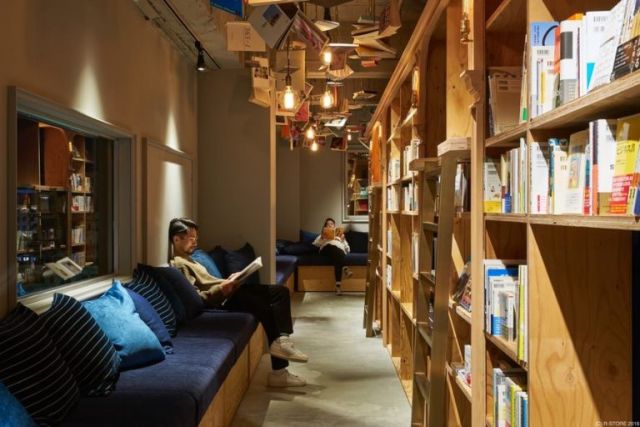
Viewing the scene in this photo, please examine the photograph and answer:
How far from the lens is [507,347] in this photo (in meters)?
1.98

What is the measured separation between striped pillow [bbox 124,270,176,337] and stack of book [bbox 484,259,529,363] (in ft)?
7.31

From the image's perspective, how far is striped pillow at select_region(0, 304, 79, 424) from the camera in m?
2.12

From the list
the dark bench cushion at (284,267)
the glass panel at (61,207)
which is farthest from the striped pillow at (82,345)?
the dark bench cushion at (284,267)

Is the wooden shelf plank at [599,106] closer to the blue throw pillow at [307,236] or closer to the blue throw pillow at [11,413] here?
the blue throw pillow at [11,413]

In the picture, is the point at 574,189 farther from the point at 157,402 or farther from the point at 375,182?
the point at 375,182

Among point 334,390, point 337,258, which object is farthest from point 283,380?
point 337,258

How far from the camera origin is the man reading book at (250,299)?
14.9 feet

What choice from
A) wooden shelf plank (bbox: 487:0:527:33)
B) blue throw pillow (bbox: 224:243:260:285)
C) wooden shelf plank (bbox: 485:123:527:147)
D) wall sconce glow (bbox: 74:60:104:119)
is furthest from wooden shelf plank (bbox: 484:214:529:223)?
blue throw pillow (bbox: 224:243:260:285)

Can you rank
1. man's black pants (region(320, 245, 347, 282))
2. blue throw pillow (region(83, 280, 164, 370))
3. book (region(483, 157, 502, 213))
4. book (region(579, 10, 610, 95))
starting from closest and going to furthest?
book (region(579, 10, 610, 95)) → book (region(483, 157, 502, 213)) → blue throw pillow (region(83, 280, 164, 370)) → man's black pants (region(320, 245, 347, 282))

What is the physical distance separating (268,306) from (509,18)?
320 cm

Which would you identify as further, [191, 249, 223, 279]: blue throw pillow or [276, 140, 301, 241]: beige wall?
[276, 140, 301, 241]: beige wall

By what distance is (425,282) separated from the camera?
3225mm

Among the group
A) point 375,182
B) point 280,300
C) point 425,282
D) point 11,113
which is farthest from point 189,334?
point 375,182

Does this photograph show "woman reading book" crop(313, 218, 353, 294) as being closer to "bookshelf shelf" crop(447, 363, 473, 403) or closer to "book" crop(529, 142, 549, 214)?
"bookshelf shelf" crop(447, 363, 473, 403)
